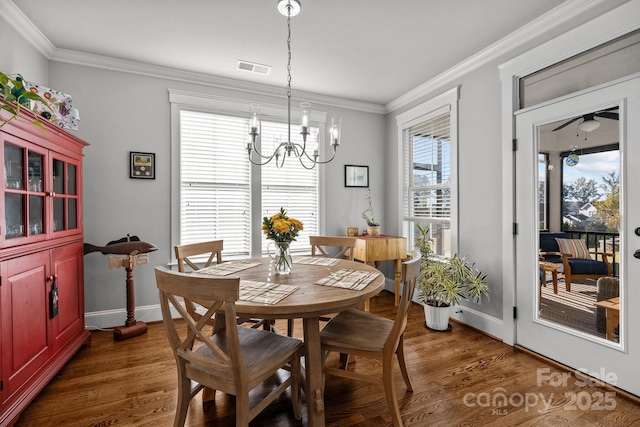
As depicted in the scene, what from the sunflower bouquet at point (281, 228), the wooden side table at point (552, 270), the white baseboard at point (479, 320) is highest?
the sunflower bouquet at point (281, 228)

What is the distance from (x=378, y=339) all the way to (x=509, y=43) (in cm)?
267

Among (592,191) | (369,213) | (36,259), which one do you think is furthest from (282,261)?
(369,213)

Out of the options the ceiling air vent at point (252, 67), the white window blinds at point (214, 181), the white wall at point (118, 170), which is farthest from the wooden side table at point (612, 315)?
the white wall at point (118, 170)

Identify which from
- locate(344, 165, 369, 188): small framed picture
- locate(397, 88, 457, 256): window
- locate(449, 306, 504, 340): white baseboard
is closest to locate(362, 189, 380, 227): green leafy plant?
locate(344, 165, 369, 188): small framed picture

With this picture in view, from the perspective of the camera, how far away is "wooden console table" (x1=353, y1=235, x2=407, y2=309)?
3.56 meters

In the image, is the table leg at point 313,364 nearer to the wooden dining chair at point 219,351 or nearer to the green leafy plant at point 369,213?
the wooden dining chair at point 219,351

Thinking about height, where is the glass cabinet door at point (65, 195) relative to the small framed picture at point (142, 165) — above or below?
below

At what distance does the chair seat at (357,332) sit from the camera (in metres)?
1.69

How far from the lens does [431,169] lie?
3707 millimetres

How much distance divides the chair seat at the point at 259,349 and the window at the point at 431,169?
93.3 inches

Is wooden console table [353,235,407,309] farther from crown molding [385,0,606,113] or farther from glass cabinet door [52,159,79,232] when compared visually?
glass cabinet door [52,159,79,232]

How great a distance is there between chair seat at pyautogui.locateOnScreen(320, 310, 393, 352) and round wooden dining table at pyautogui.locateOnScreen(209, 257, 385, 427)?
132mm

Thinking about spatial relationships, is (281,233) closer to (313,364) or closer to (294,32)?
(313,364)

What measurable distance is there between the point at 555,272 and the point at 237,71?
3.44m
